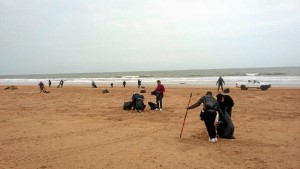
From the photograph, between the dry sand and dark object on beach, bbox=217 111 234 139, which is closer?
the dry sand

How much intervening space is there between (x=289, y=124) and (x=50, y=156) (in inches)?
338

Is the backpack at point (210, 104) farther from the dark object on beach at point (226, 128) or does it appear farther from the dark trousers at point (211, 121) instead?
the dark object on beach at point (226, 128)

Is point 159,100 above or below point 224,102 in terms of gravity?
below

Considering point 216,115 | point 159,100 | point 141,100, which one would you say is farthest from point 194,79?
point 216,115

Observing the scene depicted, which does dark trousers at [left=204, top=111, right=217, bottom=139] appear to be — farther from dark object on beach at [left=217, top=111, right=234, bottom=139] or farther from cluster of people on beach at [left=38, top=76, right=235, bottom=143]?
dark object on beach at [left=217, top=111, right=234, bottom=139]

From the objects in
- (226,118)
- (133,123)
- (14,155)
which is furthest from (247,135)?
(14,155)

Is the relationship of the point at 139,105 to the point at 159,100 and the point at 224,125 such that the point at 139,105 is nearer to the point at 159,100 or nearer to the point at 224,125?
the point at 159,100

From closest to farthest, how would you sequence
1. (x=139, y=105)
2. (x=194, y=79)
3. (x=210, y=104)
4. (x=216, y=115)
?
1. (x=210, y=104)
2. (x=216, y=115)
3. (x=139, y=105)
4. (x=194, y=79)

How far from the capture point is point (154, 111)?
15719 millimetres

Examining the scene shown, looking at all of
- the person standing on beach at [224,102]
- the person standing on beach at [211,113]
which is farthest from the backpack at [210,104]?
the person standing on beach at [224,102]

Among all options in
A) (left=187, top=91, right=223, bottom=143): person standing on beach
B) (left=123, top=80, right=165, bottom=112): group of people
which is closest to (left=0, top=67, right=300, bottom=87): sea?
(left=123, top=80, right=165, bottom=112): group of people

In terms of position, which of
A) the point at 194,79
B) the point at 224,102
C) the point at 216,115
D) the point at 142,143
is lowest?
the point at 142,143

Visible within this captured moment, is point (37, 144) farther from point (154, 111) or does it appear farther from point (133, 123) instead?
point (154, 111)

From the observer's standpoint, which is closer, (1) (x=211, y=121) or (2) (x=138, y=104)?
(1) (x=211, y=121)
